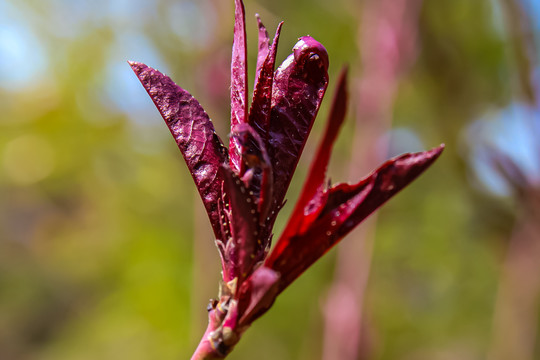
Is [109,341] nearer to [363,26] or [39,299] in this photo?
[363,26]

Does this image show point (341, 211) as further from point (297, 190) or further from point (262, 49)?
point (297, 190)

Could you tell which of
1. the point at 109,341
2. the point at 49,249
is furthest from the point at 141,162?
the point at 49,249

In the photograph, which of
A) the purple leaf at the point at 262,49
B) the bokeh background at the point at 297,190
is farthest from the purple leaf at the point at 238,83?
the bokeh background at the point at 297,190

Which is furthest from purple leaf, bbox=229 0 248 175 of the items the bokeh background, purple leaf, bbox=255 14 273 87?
the bokeh background

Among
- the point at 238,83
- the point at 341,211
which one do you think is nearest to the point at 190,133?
the point at 238,83

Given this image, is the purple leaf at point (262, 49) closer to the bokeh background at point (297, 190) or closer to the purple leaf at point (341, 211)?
the purple leaf at point (341, 211)

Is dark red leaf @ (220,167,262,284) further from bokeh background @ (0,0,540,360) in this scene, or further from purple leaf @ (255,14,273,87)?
bokeh background @ (0,0,540,360)
